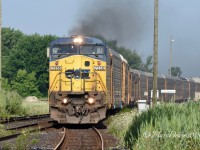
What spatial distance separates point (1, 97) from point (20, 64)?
209 ft

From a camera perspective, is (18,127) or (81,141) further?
(18,127)

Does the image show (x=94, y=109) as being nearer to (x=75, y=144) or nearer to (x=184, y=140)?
(x=75, y=144)

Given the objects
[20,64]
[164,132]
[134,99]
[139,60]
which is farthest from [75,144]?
[139,60]

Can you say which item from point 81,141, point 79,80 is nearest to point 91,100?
point 79,80

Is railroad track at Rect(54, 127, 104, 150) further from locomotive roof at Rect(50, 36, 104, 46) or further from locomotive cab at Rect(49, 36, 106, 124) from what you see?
locomotive roof at Rect(50, 36, 104, 46)

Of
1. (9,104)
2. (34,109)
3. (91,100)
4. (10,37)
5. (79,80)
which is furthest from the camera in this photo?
(10,37)

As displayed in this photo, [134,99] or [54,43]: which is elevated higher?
[54,43]

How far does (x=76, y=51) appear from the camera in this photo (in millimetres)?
21297

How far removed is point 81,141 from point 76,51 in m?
6.29

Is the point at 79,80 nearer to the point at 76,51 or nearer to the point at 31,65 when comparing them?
the point at 76,51

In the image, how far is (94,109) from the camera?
20250 mm

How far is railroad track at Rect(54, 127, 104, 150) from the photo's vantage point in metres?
14.3

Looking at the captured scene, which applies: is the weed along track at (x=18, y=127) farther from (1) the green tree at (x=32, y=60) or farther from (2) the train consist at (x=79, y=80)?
(1) the green tree at (x=32, y=60)

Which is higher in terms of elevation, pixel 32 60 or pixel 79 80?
pixel 32 60
